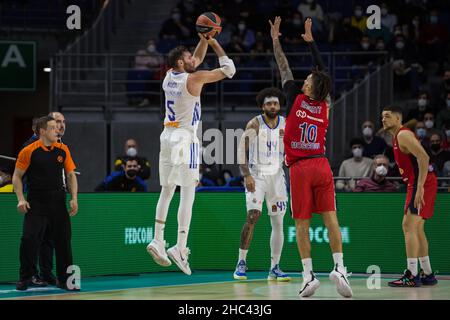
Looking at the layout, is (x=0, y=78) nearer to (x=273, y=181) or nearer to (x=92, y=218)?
(x=92, y=218)

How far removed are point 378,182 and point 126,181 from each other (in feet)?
13.8

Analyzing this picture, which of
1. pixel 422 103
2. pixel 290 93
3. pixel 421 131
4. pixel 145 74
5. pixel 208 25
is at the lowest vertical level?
pixel 421 131

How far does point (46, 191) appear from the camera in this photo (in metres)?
13.9

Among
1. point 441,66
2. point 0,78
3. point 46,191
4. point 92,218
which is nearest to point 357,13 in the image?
point 441,66

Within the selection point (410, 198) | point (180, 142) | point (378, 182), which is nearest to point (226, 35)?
point (378, 182)

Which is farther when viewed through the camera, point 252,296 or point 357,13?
point 357,13

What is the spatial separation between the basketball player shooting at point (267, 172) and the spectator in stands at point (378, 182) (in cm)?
219

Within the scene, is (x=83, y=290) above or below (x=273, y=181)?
below

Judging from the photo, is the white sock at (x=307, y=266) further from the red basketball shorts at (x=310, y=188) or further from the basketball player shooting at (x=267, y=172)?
the basketball player shooting at (x=267, y=172)

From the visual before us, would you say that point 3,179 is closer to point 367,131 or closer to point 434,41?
point 367,131

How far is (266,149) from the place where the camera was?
616 inches

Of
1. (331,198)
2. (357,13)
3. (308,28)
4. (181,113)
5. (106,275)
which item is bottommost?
(106,275)

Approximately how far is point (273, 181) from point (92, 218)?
2.82 meters

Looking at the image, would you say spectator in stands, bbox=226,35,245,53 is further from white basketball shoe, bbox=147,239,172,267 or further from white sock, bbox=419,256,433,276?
white basketball shoe, bbox=147,239,172,267
